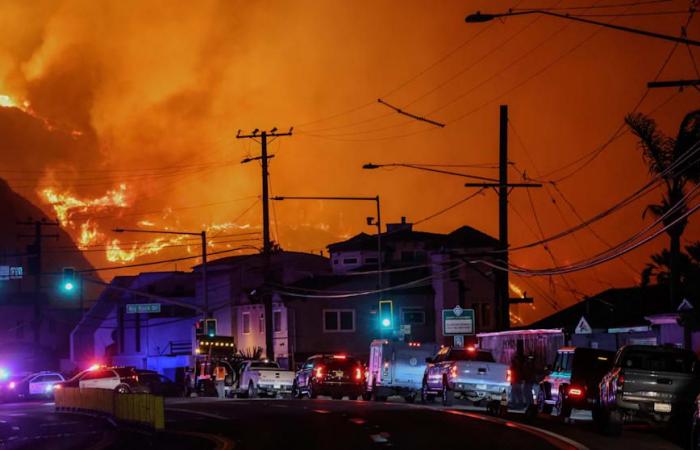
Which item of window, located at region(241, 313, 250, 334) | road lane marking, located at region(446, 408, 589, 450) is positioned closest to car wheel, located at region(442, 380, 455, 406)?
road lane marking, located at region(446, 408, 589, 450)

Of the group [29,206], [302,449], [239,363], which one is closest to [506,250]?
[239,363]

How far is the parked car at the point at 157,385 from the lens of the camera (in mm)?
47919

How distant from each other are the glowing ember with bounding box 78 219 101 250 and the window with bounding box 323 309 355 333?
207ft

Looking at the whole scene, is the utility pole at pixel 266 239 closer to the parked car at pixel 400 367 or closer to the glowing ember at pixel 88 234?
the parked car at pixel 400 367

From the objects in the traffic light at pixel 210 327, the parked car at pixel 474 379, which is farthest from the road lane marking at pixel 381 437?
the traffic light at pixel 210 327

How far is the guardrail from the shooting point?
1017 inches

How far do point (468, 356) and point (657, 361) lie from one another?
1402 centimetres

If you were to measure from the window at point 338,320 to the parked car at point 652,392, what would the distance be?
50106 mm

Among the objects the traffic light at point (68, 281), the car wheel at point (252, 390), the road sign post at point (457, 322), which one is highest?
the traffic light at point (68, 281)

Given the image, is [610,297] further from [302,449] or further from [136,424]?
[302,449]

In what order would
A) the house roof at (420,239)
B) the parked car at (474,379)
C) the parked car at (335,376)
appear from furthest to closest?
the house roof at (420,239)
the parked car at (335,376)
the parked car at (474,379)

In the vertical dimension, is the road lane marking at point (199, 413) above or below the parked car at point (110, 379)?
below

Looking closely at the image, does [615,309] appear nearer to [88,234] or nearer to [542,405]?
[542,405]

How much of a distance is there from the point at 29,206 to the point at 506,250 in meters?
101
